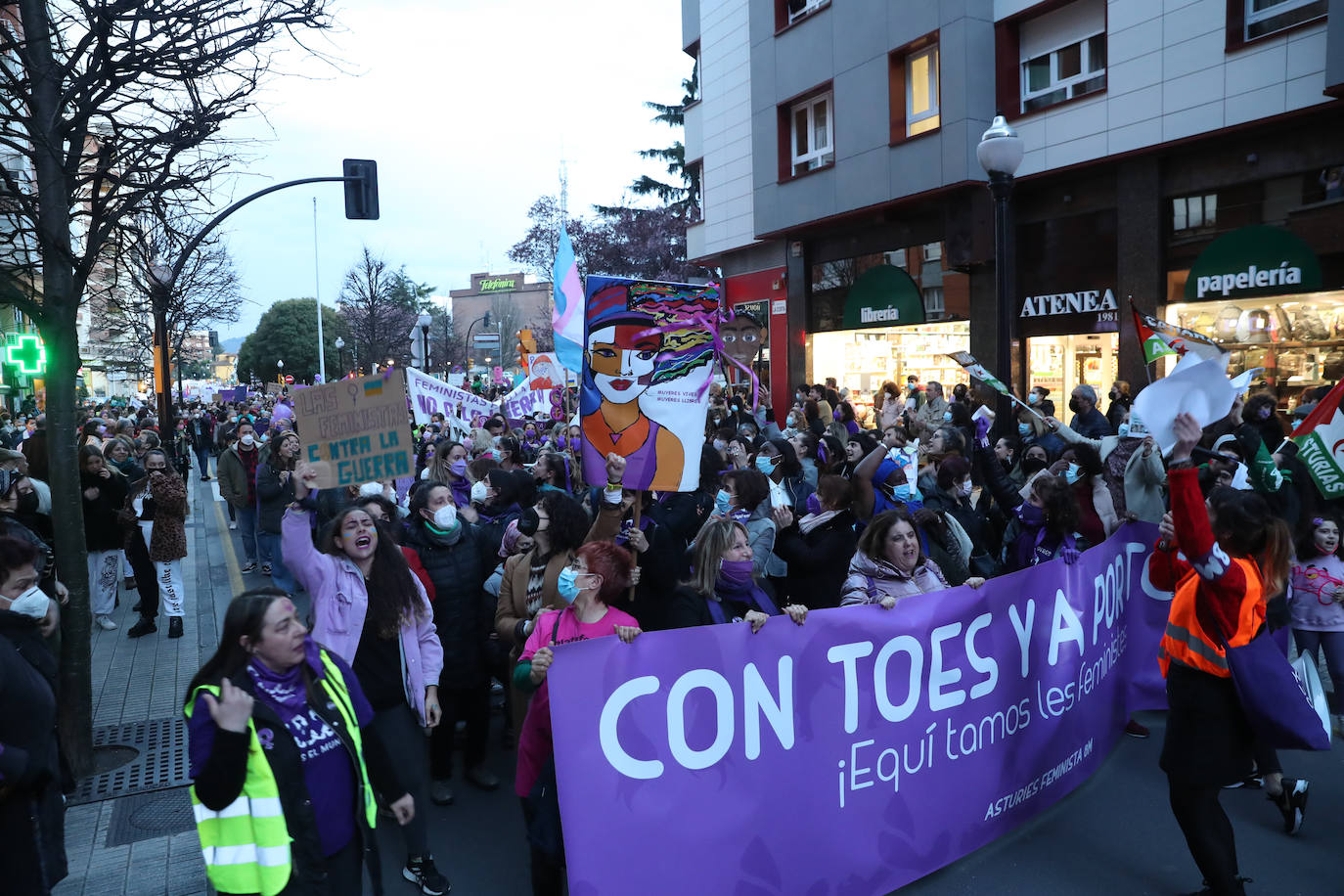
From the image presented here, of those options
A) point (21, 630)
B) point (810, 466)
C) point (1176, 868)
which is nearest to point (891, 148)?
point (810, 466)

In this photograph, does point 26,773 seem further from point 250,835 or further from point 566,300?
point 566,300

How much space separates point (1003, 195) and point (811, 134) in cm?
1379

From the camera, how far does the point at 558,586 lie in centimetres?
451

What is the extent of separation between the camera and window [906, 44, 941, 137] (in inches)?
728

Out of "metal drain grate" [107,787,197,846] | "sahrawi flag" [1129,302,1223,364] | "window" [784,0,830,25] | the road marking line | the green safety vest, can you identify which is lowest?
"metal drain grate" [107,787,197,846]

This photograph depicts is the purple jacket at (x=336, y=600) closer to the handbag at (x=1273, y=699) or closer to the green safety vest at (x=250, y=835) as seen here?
the green safety vest at (x=250, y=835)

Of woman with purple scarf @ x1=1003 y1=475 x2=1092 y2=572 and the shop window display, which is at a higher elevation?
the shop window display

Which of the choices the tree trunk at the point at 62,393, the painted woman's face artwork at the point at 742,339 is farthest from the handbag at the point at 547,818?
the painted woman's face artwork at the point at 742,339

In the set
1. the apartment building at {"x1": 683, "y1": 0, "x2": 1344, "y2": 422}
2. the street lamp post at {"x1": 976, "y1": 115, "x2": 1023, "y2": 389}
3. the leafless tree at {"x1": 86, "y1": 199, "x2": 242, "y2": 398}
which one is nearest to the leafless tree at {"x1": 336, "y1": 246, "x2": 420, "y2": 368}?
the leafless tree at {"x1": 86, "y1": 199, "x2": 242, "y2": 398}

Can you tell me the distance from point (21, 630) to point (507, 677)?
2.61 m

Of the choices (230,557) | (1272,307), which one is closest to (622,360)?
(230,557)

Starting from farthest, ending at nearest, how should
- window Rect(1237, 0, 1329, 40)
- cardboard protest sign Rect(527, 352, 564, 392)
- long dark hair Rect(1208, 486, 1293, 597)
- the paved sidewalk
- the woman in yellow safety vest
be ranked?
cardboard protest sign Rect(527, 352, 564, 392) → window Rect(1237, 0, 1329, 40) → the paved sidewalk → long dark hair Rect(1208, 486, 1293, 597) → the woman in yellow safety vest

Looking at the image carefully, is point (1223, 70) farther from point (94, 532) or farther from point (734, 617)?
point (94, 532)

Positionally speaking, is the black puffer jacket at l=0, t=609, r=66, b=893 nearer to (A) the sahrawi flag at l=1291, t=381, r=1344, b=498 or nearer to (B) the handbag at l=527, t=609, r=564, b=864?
(B) the handbag at l=527, t=609, r=564, b=864
